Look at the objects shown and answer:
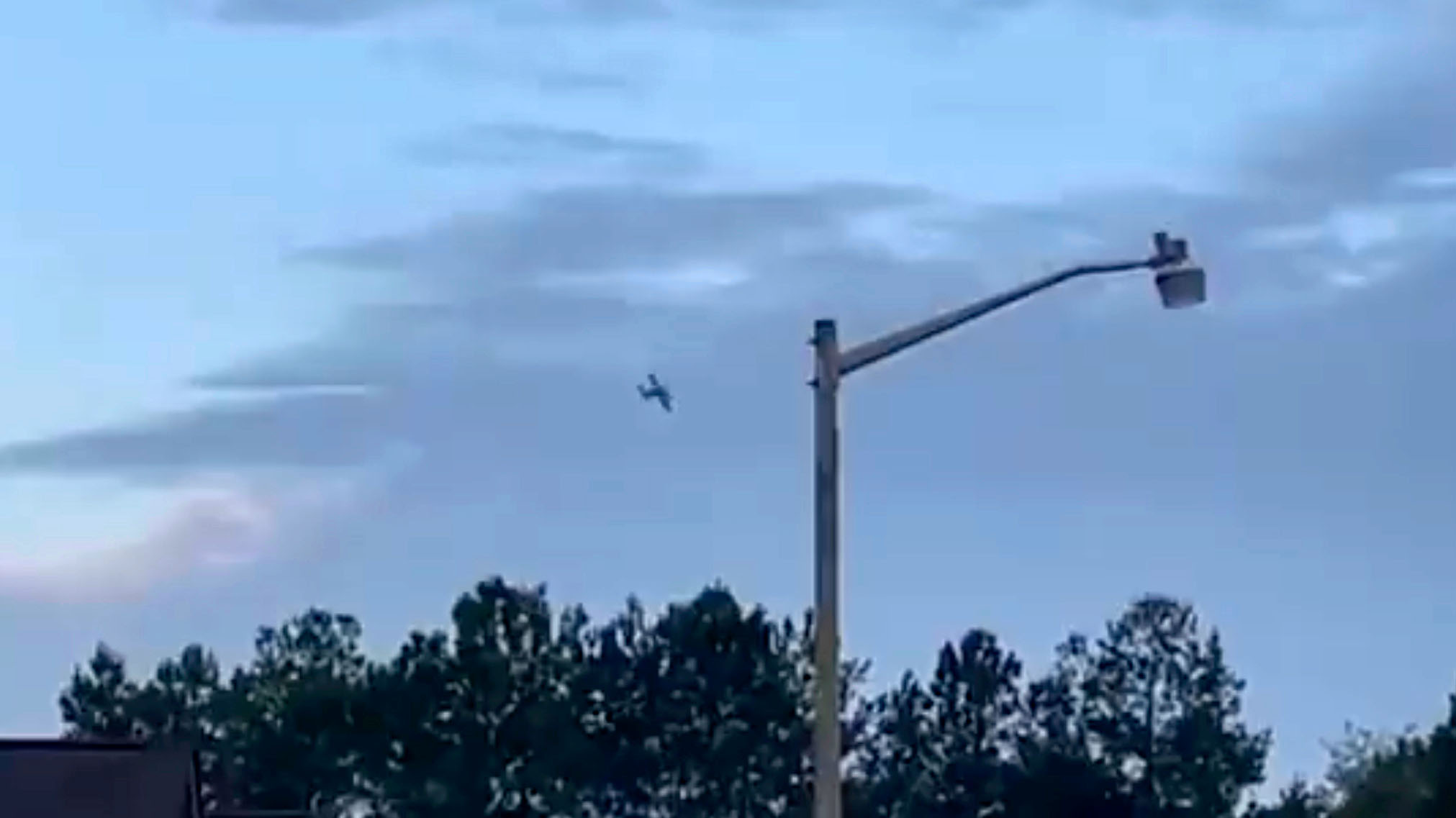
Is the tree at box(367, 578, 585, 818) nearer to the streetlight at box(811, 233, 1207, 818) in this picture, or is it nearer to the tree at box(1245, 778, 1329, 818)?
the tree at box(1245, 778, 1329, 818)

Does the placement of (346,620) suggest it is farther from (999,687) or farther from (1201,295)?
(1201,295)

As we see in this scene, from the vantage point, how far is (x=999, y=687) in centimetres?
11525

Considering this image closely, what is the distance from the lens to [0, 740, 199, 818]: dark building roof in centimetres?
5331

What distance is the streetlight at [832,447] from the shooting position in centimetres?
2050

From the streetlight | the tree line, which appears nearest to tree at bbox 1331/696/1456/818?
the tree line

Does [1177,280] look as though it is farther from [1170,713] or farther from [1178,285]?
[1170,713]

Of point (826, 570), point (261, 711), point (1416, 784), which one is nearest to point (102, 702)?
A: point (261, 711)

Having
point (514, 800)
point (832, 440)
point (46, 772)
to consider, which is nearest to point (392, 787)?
point (514, 800)

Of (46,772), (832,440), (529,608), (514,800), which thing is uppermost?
(529,608)

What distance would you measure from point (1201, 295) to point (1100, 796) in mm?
92296

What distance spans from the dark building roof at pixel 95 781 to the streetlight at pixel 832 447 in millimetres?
33385

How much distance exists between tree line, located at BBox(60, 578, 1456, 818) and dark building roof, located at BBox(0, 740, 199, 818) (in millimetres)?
39350

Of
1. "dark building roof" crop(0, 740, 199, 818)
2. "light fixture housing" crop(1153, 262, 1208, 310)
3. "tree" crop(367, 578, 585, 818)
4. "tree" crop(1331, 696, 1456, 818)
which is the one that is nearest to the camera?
"light fixture housing" crop(1153, 262, 1208, 310)

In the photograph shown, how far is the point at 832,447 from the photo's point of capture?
67.7ft
